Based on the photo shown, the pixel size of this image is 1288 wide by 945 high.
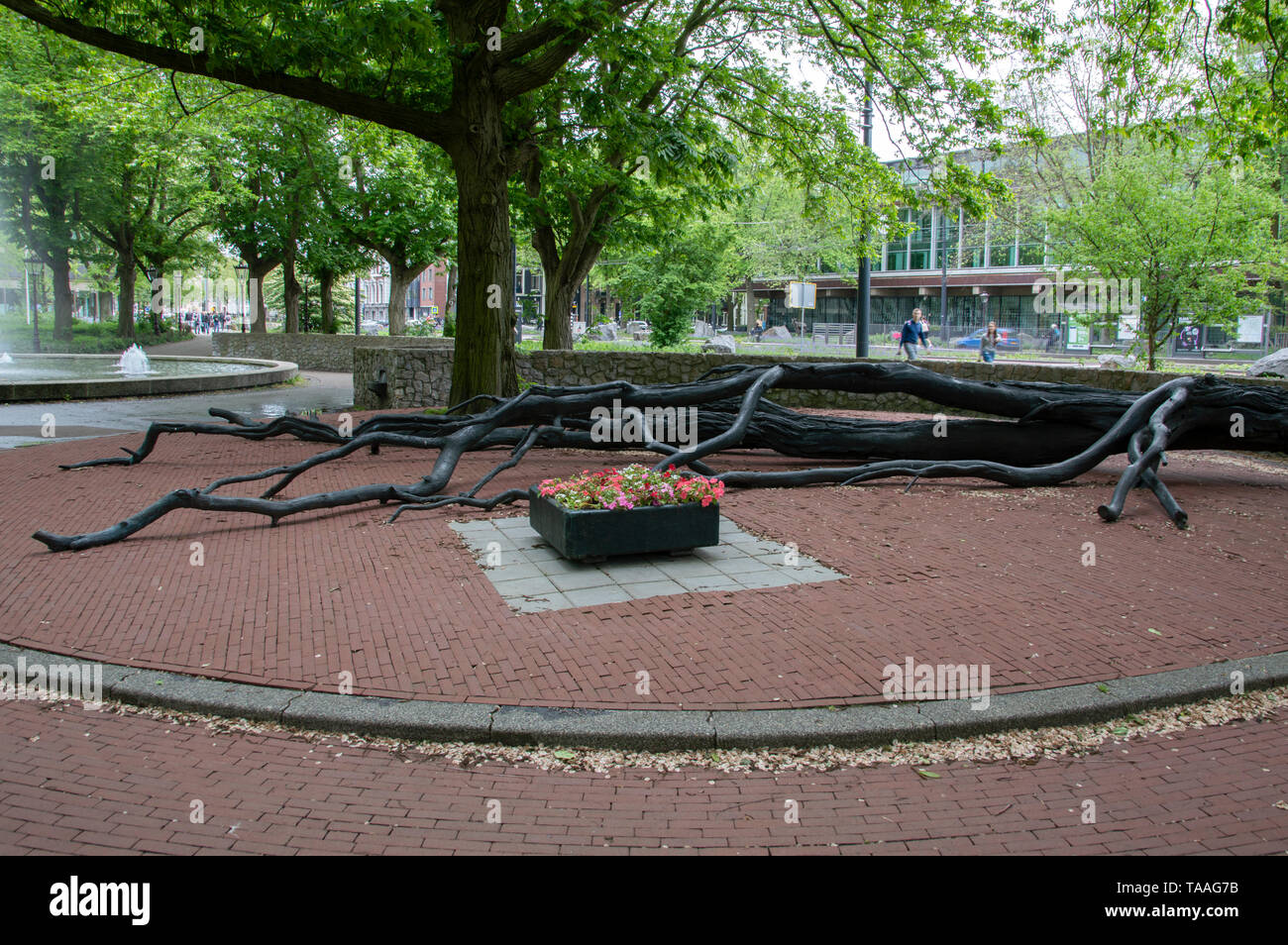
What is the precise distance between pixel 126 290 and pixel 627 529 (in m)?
42.3

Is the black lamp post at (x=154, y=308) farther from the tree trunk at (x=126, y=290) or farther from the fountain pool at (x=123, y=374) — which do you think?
the fountain pool at (x=123, y=374)

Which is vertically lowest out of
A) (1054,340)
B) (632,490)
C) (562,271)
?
(632,490)

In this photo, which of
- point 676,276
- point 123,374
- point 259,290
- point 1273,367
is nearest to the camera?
point 1273,367

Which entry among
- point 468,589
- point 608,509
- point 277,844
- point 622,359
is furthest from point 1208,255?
point 277,844

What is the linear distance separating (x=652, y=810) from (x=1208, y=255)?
20.0m

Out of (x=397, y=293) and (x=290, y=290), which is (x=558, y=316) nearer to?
(x=397, y=293)

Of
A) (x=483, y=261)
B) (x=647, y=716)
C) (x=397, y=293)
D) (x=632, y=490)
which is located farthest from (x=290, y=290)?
(x=647, y=716)

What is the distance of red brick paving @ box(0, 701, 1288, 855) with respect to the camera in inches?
143

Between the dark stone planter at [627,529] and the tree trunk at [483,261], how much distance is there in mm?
6970

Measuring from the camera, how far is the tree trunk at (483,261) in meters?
13.3

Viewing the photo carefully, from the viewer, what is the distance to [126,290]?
41312 millimetres

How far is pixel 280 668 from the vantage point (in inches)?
202

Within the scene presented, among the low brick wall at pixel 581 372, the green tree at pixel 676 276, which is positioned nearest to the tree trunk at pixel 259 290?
the green tree at pixel 676 276

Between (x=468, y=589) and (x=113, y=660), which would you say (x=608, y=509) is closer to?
(x=468, y=589)
